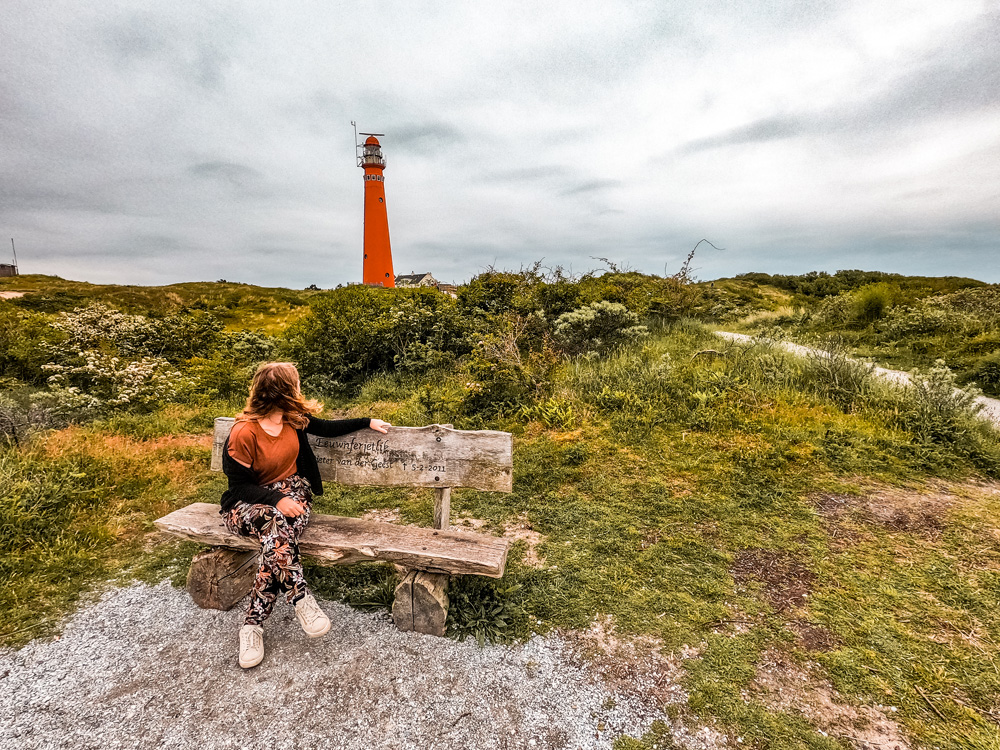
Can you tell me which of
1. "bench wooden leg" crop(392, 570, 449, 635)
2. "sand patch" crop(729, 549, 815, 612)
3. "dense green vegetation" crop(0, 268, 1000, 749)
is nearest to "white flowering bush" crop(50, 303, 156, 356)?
"dense green vegetation" crop(0, 268, 1000, 749)

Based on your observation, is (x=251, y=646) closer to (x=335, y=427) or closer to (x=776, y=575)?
(x=335, y=427)

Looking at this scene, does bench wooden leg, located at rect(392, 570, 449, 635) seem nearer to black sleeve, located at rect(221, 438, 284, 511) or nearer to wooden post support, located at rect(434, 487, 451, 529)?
wooden post support, located at rect(434, 487, 451, 529)

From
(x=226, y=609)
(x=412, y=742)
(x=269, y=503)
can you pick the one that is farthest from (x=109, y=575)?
(x=412, y=742)

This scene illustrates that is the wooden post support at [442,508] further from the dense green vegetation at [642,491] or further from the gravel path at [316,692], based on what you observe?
the gravel path at [316,692]

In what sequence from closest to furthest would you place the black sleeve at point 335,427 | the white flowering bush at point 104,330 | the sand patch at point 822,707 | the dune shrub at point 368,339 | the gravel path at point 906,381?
the sand patch at point 822,707
the black sleeve at point 335,427
the gravel path at point 906,381
the dune shrub at point 368,339
the white flowering bush at point 104,330

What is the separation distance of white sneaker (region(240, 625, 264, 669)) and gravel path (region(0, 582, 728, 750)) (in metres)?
0.06

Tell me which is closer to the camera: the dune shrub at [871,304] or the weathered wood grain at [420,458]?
the weathered wood grain at [420,458]

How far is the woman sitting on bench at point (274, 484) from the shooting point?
2.89 m

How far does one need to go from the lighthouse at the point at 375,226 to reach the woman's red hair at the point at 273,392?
25.8 m

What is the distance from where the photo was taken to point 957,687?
2.50 m

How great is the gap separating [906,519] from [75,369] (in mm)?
12290

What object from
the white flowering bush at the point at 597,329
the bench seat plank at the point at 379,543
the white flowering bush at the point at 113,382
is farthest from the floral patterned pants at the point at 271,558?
the white flowering bush at the point at 597,329

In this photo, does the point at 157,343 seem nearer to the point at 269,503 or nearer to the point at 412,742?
the point at 269,503

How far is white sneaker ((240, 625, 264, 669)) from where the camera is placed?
2766 millimetres
